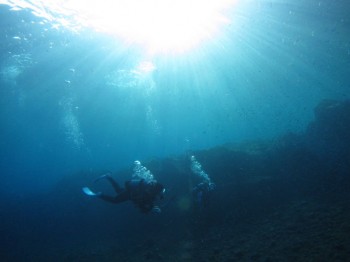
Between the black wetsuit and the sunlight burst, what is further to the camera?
the sunlight burst

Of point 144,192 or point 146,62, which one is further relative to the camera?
point 146,62

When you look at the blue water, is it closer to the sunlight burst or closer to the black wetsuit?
the sunlight burst

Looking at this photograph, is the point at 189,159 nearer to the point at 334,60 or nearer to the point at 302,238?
the point at 302,238

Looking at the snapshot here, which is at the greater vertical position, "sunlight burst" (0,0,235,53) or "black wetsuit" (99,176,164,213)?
"sunlight burst" (0,0,235,53)

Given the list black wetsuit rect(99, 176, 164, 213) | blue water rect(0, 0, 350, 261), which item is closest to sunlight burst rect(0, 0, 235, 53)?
blue water rect(0, 0, 350, 261)

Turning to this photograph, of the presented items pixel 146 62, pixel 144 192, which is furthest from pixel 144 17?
pixel 144 192

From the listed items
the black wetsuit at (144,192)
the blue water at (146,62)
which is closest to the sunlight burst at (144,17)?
the blue water at (146,62)

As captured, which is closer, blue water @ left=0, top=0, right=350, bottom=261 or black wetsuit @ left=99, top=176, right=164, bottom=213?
black wetsuit @ left=99, top=176, right=164, bottom=213

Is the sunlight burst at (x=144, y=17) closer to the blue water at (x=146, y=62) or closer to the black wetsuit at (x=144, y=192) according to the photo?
the blue water at (x=146, y=62)

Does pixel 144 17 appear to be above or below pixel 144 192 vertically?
above

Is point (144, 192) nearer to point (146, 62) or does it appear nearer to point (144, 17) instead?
point (144, 17)

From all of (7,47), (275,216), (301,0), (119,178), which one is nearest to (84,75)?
(7,47)

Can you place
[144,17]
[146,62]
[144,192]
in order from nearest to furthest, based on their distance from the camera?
[144,192]
[144,17]
[146,62]

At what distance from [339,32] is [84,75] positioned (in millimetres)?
26512
